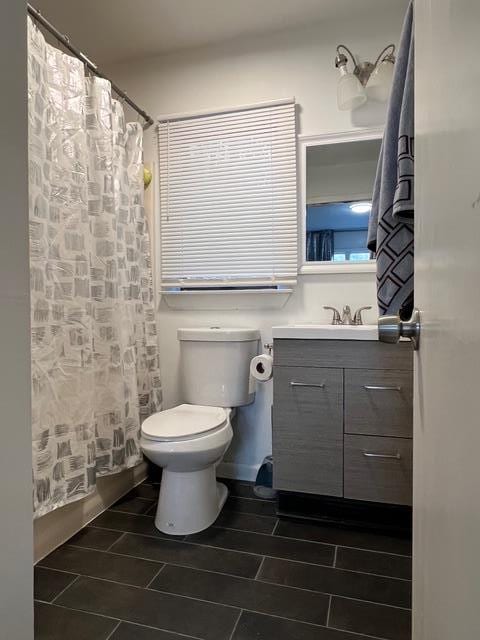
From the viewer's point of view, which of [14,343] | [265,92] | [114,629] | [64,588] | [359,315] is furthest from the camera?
[265,92]

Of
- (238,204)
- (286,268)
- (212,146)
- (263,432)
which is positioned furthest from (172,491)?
(212,146)

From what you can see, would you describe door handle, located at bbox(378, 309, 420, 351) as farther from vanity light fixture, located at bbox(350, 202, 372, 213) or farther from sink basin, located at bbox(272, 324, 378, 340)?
vanity light fixture, located at bbox(350, 202, 372, 213)

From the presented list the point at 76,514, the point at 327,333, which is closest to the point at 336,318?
the point at 327,333

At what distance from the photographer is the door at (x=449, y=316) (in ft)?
1.07

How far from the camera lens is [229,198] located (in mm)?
2178

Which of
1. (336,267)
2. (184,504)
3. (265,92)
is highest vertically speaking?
(265,92)

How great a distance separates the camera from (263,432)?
2162mm

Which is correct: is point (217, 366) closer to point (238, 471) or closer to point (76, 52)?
point (238, 471)

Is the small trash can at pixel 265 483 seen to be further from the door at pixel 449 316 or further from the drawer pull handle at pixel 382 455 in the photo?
the door at pixel 449 316

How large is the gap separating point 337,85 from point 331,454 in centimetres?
183

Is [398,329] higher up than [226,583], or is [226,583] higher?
[398,329]

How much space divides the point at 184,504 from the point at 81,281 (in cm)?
103

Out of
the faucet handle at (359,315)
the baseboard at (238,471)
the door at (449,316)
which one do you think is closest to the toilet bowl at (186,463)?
the baseboard at (238,471)

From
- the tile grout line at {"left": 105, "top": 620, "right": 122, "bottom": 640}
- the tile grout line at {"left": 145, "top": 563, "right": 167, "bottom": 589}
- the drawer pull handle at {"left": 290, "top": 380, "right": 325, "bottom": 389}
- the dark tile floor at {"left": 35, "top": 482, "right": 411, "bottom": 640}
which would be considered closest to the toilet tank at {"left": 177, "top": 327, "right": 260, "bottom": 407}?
the drawer pull handle at {"left": 290, "top": 380, "right": 325, "bottom": 389}
